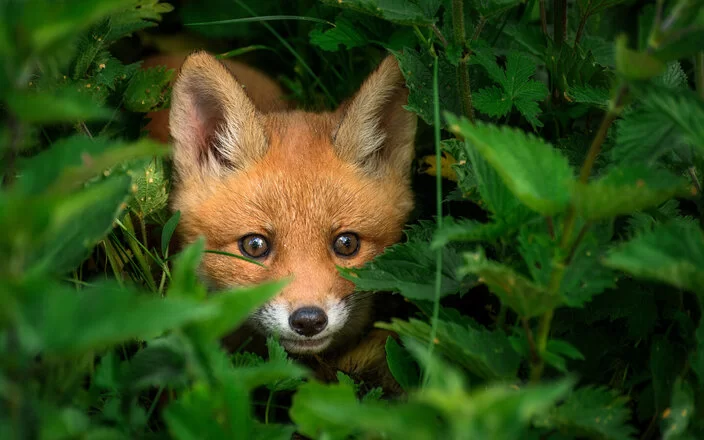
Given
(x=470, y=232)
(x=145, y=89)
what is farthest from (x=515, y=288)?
(x=145, y=89)

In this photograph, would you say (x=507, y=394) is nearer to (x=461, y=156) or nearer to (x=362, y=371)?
(x=461, y=156)

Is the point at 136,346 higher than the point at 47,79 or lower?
lower

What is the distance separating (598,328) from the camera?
2439mm

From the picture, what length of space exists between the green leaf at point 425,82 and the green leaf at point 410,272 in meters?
0.64

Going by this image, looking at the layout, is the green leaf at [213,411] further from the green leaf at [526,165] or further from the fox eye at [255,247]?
the fox eye at [255,247]

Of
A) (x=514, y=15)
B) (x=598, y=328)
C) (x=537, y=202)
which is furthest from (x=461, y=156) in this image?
(x=514, y=15)

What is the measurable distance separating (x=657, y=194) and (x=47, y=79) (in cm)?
208

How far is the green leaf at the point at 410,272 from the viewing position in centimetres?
219

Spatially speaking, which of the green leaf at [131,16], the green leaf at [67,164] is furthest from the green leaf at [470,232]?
the green leaf at [131,16]

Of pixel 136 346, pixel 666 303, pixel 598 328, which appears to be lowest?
pixel 136 346

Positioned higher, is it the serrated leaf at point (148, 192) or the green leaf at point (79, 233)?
the green leaf at point (79, 233)

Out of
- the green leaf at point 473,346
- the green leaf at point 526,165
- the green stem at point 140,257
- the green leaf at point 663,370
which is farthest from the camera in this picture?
the green stem at point 140,257

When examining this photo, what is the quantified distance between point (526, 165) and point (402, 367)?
0.78 m

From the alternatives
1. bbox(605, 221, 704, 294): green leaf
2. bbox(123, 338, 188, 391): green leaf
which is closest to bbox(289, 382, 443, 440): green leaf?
bbox(123, 338, 188, 391): green leaf
